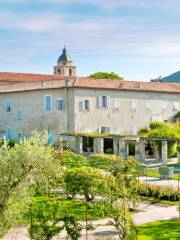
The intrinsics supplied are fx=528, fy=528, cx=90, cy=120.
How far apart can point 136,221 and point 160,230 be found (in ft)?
5.78

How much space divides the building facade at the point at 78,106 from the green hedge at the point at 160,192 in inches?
776

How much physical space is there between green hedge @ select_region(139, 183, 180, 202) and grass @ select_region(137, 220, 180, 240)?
15.4 ft

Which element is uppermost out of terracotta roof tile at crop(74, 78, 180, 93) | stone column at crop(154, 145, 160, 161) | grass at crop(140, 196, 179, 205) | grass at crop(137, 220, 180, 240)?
terracotta roof tile at crop(74, 78, 180, 93)

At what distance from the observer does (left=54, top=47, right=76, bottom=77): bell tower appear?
108 metres

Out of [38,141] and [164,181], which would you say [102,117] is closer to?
[164,181]

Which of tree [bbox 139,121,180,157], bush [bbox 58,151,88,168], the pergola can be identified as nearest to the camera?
bush [bbox 58,151,88,168]

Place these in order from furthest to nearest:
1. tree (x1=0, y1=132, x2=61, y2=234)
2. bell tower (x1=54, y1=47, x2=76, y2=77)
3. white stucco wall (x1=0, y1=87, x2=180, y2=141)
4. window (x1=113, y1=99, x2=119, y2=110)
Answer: bell tower (x1=54, y1=47, x2=76, y2=77)
window (x1=113, y1=99, x2=119, y2=110)
white stucco wall (x1=0, y1=87, x2=180, y2=141)
tree (x1=0, y1=132, x2=61, y2=234)

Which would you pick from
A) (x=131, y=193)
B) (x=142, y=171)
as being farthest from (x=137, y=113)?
(x=131, y=193)

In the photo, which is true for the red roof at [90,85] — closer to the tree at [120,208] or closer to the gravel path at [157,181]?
the gravel path at [157,181]

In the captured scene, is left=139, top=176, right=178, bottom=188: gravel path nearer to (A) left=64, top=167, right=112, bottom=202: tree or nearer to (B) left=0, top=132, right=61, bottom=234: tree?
(A) left=64, top=167, right=112, bottom=202: tree

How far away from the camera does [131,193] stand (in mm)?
22406

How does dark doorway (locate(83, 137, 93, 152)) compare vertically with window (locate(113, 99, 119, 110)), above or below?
below

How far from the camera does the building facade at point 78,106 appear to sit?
1874 inches

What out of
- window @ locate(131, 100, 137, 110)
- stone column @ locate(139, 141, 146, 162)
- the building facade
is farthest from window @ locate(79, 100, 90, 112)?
Answer: stone column @ locate(139, 141, 146, 162)
